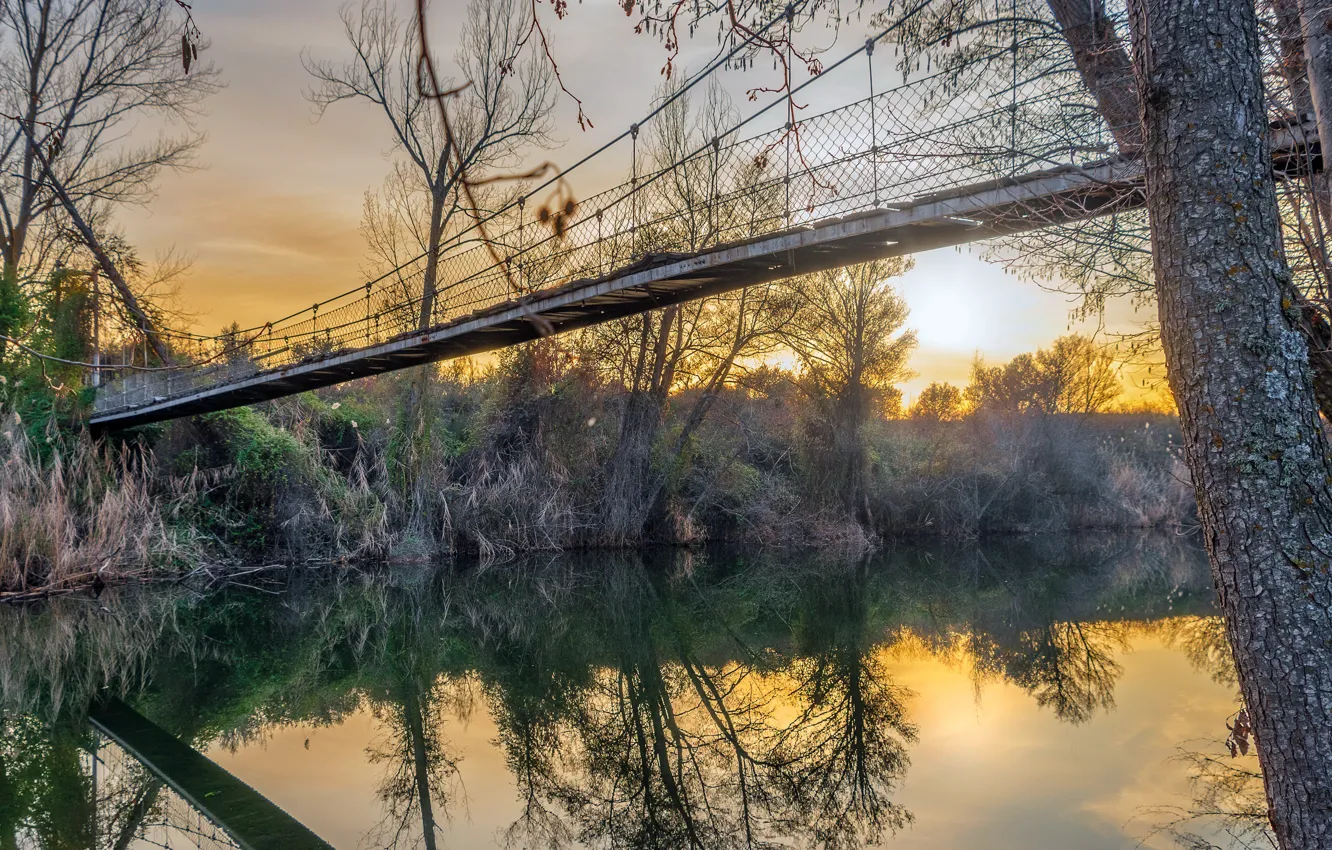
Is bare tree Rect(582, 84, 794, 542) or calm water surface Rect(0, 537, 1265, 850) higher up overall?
bare tree Rect(582, 84, 794, 542)

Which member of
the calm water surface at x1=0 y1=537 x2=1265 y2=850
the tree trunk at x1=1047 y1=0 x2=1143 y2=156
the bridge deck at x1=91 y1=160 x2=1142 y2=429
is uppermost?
the tree trunk at x1=1047 y1=0 x2=1143 y2=156

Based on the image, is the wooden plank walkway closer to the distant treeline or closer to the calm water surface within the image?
the calm water surface

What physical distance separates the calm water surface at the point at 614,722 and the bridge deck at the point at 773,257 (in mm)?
2466

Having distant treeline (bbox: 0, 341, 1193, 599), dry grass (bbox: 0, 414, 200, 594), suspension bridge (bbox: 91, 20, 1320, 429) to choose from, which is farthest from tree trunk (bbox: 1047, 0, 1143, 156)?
dry grass (bbox: 0, 414, 200, 594)

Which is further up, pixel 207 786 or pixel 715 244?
pixel 715 244

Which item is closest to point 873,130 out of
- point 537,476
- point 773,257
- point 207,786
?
point 773,257

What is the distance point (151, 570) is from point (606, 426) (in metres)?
7.14

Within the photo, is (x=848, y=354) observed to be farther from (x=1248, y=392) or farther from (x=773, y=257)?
(x=1248, y=392)

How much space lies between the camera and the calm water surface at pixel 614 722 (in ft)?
12.3

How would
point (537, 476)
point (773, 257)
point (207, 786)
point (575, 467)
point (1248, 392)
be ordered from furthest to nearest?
point (575, 467) → point (537, 476) → point (773, 257) → point (207, 786) → point (1248, 392)

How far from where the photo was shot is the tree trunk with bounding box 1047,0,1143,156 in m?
3.72

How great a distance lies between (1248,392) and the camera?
1834mm

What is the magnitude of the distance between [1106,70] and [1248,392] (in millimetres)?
2759

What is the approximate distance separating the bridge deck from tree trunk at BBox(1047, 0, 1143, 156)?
5.7 inches
